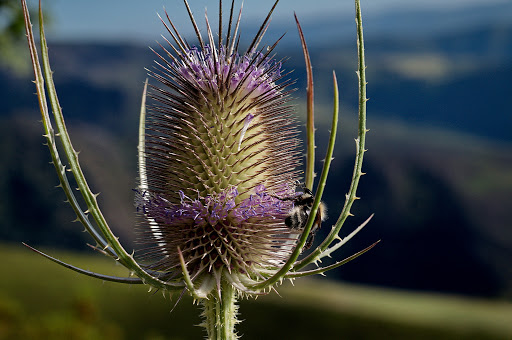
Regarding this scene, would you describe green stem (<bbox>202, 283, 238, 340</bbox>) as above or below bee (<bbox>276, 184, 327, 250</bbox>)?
below

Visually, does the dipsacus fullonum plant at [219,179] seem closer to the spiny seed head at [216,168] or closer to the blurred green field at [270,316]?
the spiny seed head at [216,168]

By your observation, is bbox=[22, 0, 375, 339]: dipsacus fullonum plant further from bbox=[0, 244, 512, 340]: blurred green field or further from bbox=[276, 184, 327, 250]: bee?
bbox=[0, 244, 512, 340]: blurred green field

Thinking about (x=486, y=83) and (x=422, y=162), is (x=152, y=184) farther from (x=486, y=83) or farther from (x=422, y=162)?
(x=486, y=83)

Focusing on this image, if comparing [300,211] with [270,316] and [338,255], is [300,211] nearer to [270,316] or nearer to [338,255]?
[270,316]

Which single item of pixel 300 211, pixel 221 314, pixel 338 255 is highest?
pixel 300 211

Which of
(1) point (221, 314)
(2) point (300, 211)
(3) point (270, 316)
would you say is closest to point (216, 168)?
(2) point (300, 211)

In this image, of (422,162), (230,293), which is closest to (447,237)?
(422,162)

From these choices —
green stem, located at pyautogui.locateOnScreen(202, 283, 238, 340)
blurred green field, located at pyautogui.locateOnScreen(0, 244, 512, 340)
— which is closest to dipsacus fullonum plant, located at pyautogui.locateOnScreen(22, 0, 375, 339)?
green stem, located at pyautogui.locateOnScreen(202, 283, 238, 340)
